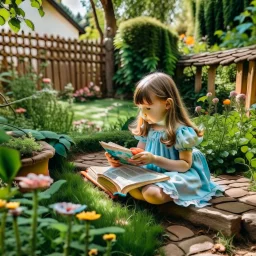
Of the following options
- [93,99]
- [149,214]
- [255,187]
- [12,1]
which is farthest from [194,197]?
[93,99]

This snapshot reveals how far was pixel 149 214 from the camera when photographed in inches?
90.1

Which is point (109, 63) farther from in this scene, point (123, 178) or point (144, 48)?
point (123, 178)

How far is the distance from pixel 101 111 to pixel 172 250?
17.9 ft

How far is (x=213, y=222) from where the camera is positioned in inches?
85.5

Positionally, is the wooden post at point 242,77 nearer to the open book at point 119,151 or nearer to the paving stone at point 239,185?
the paving stone at point 239,185

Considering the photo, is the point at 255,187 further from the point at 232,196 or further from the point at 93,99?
the point at 93,99

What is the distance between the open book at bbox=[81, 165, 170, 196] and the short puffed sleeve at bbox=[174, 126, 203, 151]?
8.6 inches

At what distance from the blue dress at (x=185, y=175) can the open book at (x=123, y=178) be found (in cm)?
8

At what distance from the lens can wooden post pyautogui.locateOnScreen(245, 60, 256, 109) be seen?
4988 millimetres

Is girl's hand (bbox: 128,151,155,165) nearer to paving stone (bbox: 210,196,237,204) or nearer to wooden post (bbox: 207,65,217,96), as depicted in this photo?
paving stone (bbox: 210,196,237,204)

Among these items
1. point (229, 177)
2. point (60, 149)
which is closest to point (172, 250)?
point (229, 177)

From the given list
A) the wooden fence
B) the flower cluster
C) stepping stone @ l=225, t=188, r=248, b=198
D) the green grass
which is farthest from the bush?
stepping stone @ l=225, t=188, r=248, b=198

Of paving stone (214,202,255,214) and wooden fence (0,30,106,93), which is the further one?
wooden fence (0,30,106,93)

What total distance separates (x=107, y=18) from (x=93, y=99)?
9.87ft
